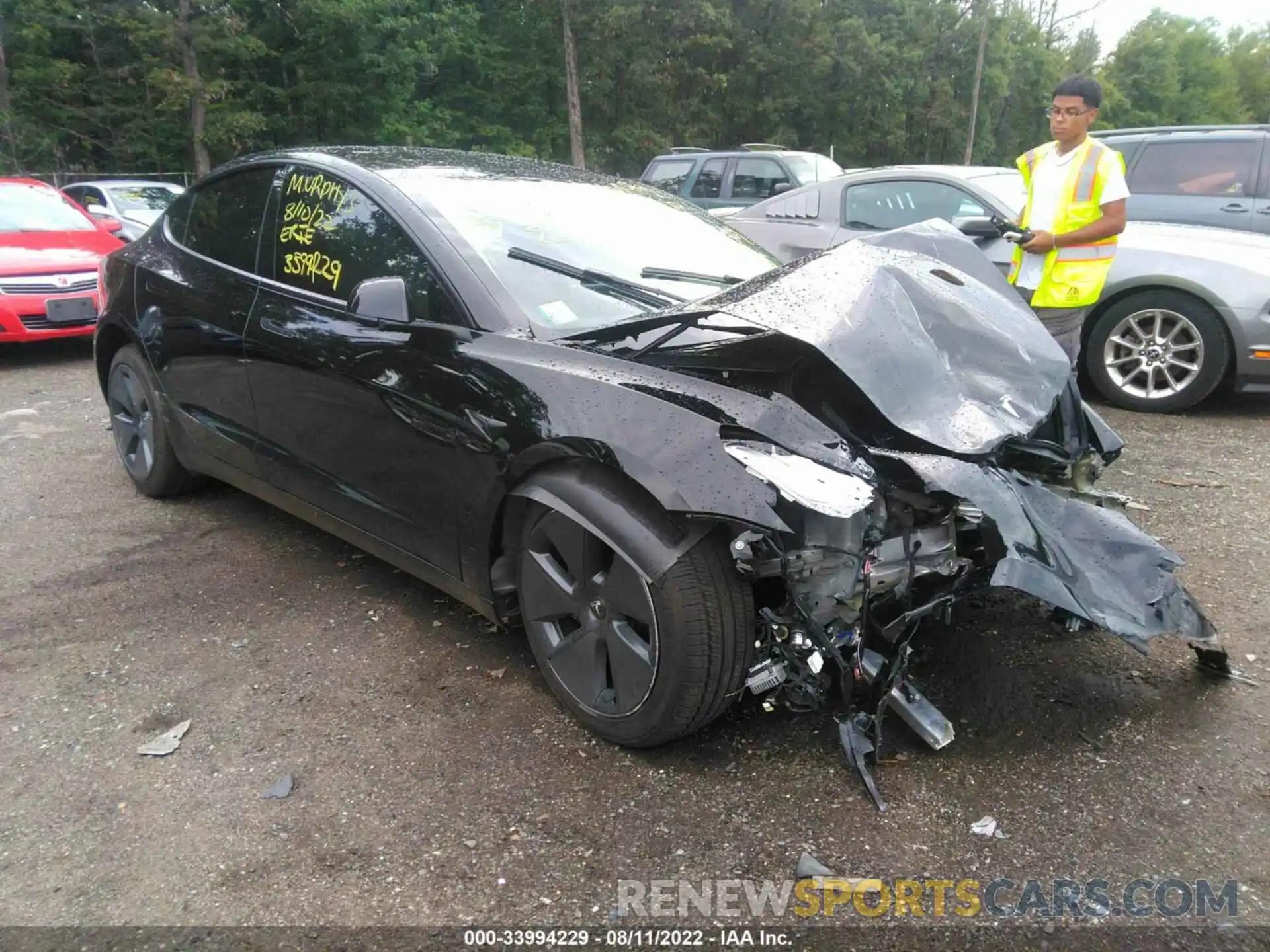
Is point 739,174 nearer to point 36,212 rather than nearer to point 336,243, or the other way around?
point 36,212

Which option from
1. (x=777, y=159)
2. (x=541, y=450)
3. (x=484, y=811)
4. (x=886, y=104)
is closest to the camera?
(x=484, y=811)

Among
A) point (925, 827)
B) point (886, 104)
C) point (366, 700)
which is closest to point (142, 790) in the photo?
point (366, 700)

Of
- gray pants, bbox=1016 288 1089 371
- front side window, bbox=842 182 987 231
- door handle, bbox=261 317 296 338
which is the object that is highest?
front side window, bbox=842 182 987 231

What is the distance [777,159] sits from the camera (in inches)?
440

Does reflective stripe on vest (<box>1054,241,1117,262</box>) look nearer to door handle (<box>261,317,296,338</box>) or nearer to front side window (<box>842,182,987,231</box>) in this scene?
front side window (<box>842,182,987,231</box>)

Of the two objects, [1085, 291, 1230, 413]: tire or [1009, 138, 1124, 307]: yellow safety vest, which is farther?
[1085, 291, 1230, 413]: tire

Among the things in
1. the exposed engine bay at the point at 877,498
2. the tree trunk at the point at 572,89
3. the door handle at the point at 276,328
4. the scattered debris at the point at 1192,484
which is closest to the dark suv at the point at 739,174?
the scattered debris at the point at 1192,484

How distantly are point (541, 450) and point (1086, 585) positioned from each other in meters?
1.42

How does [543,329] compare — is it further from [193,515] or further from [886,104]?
[886,104]

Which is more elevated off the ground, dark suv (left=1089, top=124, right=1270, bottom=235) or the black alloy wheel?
dark suv (left=1089, top=124, right=1270, bottom=235)

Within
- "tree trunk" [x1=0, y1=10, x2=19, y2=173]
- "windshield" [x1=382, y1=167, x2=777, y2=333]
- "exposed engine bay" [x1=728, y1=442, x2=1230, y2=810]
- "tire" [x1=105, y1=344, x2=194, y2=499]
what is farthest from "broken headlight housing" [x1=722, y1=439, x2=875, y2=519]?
"tree trunk" [x1=0, y1=10, x2=19, y2=173]

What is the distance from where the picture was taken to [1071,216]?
167 inches

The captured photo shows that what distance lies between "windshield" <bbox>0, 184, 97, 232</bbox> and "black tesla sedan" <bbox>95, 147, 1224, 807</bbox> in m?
6.62

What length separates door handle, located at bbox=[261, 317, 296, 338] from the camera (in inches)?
127
